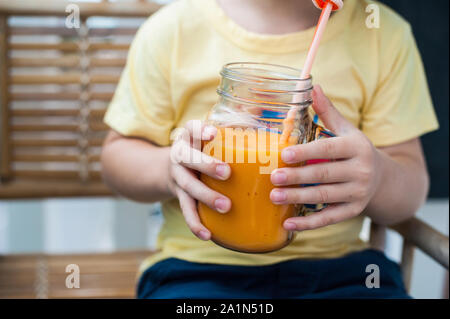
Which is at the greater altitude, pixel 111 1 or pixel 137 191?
pixel 111 1

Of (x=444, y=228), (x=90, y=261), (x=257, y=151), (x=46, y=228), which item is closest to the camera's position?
(x=257, y=151)

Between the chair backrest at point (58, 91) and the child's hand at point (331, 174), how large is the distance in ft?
2.90

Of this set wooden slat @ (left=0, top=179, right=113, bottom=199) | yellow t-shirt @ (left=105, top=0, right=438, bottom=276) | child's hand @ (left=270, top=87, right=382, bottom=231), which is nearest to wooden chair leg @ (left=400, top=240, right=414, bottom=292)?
yellow t-shirt @ (left=105, top=0, right=438, bottom=276)

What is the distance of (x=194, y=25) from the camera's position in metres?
0.87

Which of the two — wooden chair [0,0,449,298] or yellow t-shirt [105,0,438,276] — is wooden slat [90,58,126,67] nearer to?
wooden chair [0,0,449,298]

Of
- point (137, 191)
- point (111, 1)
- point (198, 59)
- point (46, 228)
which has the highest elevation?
point (111, 1)

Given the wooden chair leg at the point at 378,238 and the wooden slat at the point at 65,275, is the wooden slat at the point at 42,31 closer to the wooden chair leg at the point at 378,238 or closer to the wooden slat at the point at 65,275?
the wooden slat at the point at 65,275

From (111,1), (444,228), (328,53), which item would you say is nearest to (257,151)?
(328,53)

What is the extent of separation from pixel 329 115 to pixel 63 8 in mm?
921

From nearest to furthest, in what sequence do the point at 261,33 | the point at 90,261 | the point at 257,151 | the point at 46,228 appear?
the point at 257,151
the point at 261,33
the point at 90,261
the point at 46,228

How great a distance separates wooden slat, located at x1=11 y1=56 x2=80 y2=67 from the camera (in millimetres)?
1403

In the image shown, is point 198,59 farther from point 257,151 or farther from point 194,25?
point 257,151
